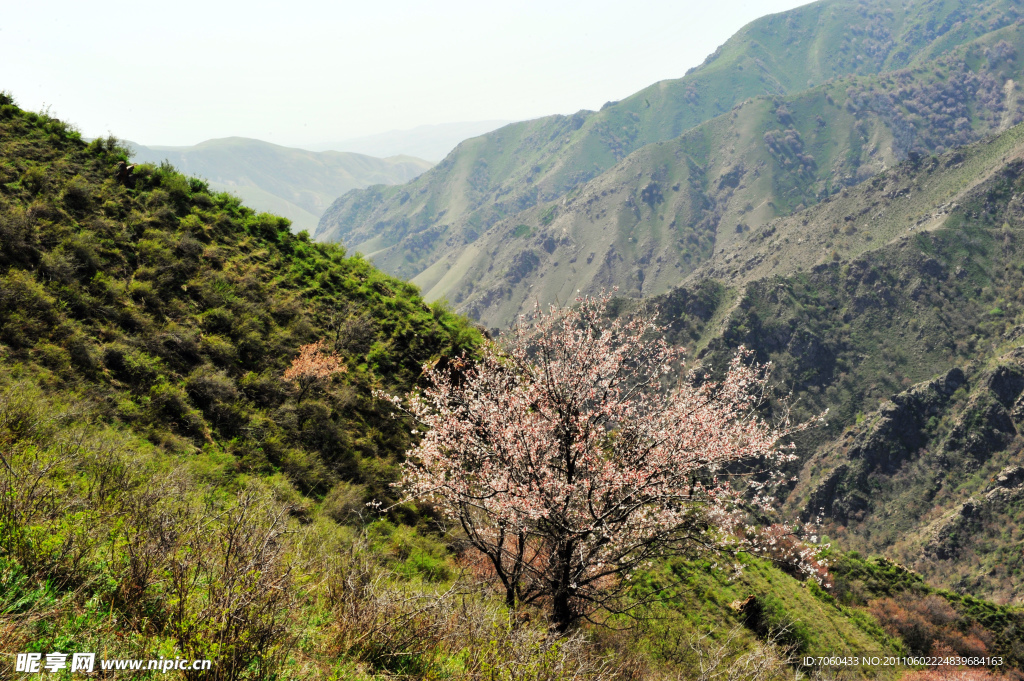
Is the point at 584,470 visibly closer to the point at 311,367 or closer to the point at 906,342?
the point at 311,367

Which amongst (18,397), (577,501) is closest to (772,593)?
(577,501)

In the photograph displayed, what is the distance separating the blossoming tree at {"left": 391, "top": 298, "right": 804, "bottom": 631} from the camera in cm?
868

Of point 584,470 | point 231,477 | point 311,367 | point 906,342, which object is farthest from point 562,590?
point 906,342

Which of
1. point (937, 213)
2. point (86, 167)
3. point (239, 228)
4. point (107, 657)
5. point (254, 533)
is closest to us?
point (107, 657)

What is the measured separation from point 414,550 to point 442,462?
2.21m

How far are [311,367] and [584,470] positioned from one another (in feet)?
31.3

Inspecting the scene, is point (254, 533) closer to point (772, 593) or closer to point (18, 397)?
Result: point (18, 397)

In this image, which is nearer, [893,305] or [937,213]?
[893,305]

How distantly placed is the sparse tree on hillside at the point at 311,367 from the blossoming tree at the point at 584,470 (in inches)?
194

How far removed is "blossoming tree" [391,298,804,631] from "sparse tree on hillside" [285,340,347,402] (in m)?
4.92

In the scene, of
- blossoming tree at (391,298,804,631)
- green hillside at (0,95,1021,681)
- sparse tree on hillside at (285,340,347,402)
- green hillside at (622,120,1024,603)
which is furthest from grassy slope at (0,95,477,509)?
green hillside at (622,120,1024,603)

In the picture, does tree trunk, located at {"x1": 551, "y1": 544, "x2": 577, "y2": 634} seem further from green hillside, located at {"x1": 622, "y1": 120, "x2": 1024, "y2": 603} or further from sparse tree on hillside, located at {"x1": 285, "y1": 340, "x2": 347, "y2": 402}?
green hillside, located at {"x1": 622, "y1": 120, "x2": 1024, "y2": 603}

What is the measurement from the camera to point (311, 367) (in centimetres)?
1466

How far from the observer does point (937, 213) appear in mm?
161875
